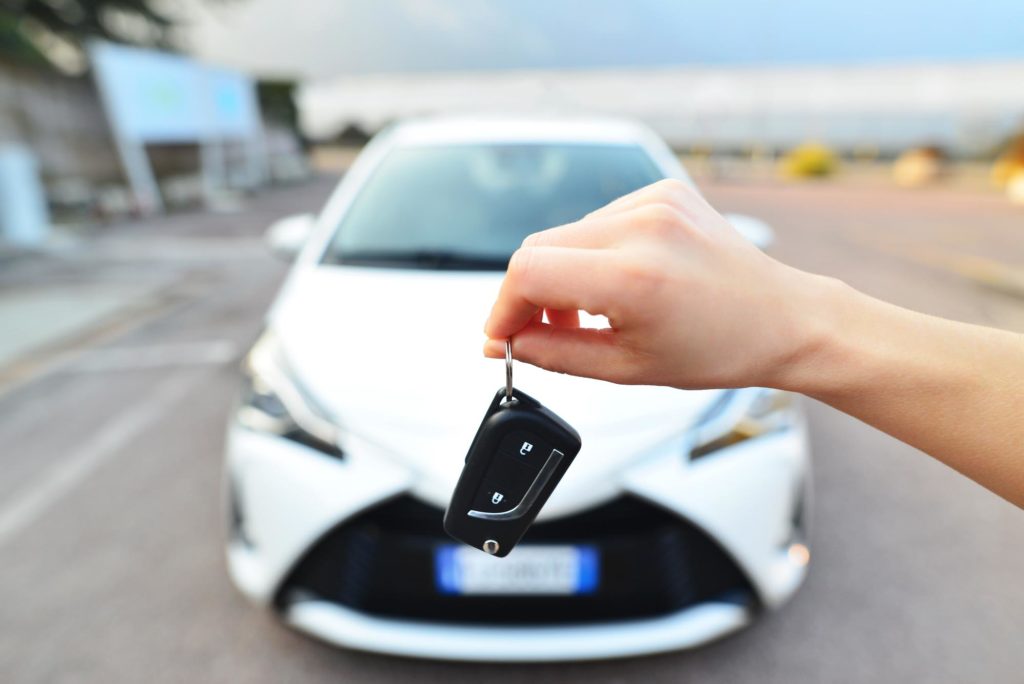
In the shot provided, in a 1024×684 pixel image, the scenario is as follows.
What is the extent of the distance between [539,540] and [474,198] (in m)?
1.45

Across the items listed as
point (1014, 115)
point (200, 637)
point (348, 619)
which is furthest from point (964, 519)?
point (1014, 115)

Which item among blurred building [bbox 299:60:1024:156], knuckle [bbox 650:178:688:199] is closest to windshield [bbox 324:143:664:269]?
knuckle [bbox 650:178:688:199]

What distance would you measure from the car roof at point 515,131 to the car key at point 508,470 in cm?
213

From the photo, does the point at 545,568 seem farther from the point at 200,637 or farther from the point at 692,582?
the point at 200,637

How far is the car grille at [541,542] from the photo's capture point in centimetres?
169

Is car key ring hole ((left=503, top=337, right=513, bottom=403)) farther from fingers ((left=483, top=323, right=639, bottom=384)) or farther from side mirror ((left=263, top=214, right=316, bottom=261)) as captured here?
side mirror ((left=263, top=214, right=316, bottom=261))

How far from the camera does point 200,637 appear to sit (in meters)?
2.06

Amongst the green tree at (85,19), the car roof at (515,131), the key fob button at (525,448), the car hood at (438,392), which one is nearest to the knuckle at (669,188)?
the key fob button at (525,448)

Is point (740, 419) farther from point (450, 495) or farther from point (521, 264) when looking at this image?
point (521, 264)

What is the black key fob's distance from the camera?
36.8 inches

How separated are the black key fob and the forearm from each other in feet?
1.01

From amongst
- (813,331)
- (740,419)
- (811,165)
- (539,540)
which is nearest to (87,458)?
(539,540)

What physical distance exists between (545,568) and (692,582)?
1.25 ft

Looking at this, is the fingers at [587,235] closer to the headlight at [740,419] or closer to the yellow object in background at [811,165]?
the headlight at [740,419]
